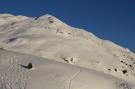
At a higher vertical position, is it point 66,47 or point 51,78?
point 66,47

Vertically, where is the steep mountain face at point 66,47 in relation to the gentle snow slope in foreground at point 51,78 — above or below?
above

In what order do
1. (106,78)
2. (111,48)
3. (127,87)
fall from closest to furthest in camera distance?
1. (127,87)
2. (106,78)
3. (111,48)

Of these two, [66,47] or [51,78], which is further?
[66,47]

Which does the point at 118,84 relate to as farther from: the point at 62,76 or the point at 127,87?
the point at 62,76

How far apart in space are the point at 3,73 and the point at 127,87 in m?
7.20

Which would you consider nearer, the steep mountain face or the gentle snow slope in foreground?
the gentle snow slope in foreground

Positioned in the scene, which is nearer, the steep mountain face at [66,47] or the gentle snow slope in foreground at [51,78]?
the gentle snow slope in foreground at [51,78]

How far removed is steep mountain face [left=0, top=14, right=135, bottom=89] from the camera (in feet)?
148

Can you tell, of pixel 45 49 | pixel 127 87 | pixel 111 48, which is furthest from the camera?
pixel 111 48

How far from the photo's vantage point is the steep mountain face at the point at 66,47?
45.1 metres

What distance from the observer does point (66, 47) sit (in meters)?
49.0

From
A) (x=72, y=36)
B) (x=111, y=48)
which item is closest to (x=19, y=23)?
(x=72, y=36)

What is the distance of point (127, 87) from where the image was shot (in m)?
19.4

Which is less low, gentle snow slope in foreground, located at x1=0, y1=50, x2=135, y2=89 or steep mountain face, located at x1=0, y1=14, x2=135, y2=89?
steep mountain face, located at x1=0, y1=14, x2=135, y2=89
